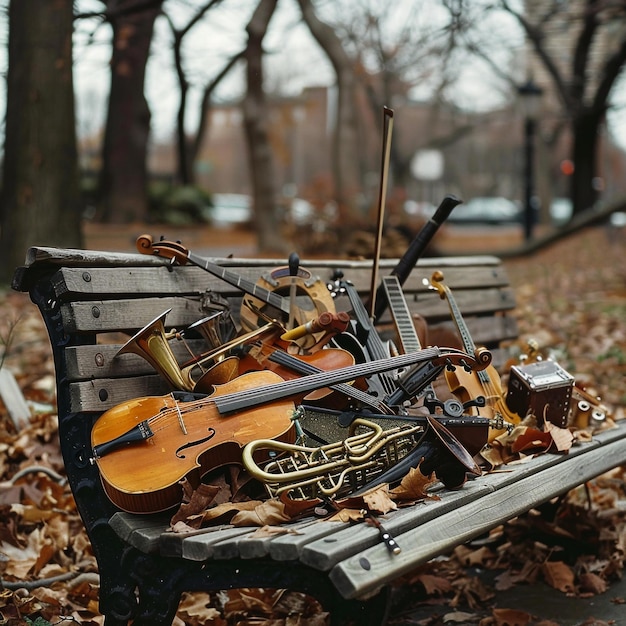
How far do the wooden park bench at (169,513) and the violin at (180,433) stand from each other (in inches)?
4.9

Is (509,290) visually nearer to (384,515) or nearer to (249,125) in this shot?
(384,515)

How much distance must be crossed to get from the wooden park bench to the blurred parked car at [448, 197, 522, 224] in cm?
3986

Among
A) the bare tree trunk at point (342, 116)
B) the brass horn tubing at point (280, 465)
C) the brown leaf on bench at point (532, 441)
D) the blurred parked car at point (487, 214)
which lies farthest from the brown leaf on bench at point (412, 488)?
the blurred parked car at point (487, 214)

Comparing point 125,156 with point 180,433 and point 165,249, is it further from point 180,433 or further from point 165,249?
point 180,433

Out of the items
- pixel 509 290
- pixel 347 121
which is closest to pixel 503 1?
pixel 347 121

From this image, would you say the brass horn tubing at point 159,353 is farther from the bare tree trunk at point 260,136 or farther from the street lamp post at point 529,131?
the street lamp post at point 529,131

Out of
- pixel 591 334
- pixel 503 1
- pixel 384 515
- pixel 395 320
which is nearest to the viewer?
pixel 384 515

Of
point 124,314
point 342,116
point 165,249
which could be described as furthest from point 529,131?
point 124,314

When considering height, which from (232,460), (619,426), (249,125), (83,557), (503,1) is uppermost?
(503,1)

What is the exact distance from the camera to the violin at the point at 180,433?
8.70 feet

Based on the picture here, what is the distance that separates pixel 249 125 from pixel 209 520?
33.5ft

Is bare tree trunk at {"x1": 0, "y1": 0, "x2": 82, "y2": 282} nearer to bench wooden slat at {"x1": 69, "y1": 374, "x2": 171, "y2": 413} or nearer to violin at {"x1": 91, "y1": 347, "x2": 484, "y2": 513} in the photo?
bench wooden slat at {"x1": 69, "y1": 374, "x2": 171, "y2": 413}

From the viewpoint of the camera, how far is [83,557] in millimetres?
3875

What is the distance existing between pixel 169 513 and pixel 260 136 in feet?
33.4
